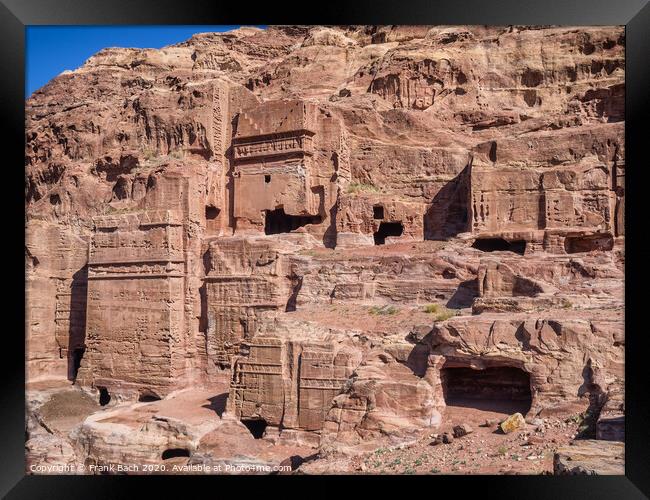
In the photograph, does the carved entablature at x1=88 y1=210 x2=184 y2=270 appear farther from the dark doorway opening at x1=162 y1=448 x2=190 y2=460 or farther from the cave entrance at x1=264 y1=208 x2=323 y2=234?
the dark doorway opening at x1=162 y1=448 x2=190 y2=460

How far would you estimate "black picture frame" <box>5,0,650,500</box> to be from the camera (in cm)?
1133

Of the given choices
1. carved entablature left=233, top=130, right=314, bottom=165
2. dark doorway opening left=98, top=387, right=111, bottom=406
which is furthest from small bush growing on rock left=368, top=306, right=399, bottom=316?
dark doorway opening left=98, top=387, right=111, bottom=406

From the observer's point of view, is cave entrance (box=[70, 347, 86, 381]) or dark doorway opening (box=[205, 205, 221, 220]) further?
dark doorway opening (box=[205, 205, 221, 220])

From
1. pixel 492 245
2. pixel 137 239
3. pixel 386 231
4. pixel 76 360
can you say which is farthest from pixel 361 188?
pixel 76 360

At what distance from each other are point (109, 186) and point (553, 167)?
17175mm

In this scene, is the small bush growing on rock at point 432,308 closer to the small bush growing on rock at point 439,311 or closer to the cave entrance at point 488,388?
the small bush growing on rock at point 439,311

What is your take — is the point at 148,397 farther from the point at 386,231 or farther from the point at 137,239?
the point at 386,231

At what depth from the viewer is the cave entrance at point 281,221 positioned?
26000 mm

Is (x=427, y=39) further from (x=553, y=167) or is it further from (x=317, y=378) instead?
(x=317, y=378)

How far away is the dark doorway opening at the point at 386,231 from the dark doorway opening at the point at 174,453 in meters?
11.1

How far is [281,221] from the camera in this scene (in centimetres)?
2692

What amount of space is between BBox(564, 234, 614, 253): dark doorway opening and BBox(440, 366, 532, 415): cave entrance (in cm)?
694

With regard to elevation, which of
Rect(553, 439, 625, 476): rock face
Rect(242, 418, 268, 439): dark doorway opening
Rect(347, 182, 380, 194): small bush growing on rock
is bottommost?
Rect(242, 418, 268, 439): dark doorway opening
